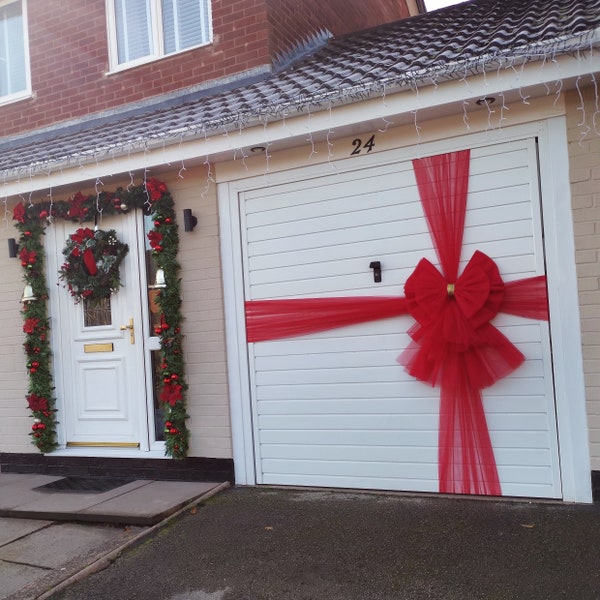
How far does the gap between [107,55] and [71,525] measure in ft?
17.3

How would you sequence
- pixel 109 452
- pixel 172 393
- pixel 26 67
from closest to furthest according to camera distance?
pixel 172 393
pixel 109 452
pixel 26 67

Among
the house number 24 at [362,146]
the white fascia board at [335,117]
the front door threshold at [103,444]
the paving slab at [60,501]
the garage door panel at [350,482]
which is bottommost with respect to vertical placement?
the paving slab at [60,501]

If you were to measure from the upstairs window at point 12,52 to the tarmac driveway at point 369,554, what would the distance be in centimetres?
627

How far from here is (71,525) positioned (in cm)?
447

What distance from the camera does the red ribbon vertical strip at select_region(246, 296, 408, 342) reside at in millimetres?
4582

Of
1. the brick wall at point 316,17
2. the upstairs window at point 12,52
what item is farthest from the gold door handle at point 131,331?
the upstairs window at point 12,52

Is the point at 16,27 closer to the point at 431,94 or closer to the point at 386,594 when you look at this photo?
the point at 431,94

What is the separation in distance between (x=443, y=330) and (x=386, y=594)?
73.0 inches

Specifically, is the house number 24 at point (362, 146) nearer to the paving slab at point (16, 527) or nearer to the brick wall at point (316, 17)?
the brick wall at point (316, 17)

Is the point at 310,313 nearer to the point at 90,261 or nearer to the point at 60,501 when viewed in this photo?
the point at 90,261

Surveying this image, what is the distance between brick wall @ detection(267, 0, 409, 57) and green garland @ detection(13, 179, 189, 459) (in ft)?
7.58

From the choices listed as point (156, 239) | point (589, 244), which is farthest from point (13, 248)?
point (589, 244)

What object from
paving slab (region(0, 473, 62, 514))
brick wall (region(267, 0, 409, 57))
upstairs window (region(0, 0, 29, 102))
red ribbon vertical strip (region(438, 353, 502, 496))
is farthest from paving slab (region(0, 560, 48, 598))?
upstairs window (region(0, 0, 29, 102))

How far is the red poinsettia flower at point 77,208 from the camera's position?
5.67m
